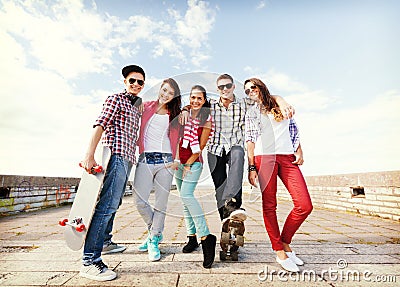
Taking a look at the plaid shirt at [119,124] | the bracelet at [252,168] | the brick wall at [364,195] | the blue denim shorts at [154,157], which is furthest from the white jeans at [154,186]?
the brick wall at [364,195]

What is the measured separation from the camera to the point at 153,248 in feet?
8.96

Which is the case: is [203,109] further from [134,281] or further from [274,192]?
[134,281]

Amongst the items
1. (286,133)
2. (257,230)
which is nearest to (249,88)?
(286,133)

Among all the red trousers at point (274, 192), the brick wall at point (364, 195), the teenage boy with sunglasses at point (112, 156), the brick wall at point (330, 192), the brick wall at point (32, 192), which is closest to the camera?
the teenage boy with sunglasses at point (112, 156)

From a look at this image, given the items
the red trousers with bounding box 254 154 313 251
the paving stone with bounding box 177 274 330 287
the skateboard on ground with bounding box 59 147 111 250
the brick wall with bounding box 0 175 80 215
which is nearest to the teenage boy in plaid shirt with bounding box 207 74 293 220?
the red trousers with bounding box 254 154 313 251

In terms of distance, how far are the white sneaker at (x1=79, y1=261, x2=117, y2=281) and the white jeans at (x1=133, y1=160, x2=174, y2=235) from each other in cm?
65

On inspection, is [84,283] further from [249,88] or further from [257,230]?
[257,230]

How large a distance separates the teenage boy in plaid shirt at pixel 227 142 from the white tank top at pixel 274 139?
185 mm

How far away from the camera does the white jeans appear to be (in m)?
2.83

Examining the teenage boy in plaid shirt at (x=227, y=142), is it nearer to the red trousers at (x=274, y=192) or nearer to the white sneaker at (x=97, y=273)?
the red trousers at (x=274, y=192)

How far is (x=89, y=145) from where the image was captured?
238 cm

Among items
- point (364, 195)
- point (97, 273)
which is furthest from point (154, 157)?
point (364, 195)

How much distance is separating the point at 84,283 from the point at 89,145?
111cm

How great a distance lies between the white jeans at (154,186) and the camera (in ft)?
9.30
